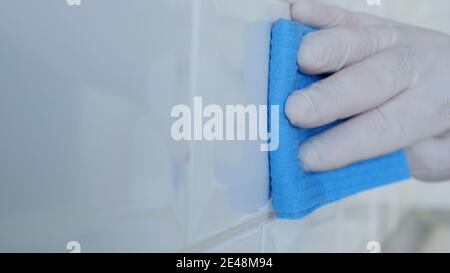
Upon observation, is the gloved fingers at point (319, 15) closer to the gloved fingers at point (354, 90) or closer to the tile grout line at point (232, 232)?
the gloved fingers at point (354, 90)

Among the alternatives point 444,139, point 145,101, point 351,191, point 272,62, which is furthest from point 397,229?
point 145,101

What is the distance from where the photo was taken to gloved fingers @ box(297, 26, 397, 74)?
369 mm

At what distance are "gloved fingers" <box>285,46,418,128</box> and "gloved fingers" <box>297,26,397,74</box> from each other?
0.01m

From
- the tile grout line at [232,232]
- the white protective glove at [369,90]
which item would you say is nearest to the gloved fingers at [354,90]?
the white protective glove at [369,90]

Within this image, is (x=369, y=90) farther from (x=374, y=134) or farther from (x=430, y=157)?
(x=430, y=157)

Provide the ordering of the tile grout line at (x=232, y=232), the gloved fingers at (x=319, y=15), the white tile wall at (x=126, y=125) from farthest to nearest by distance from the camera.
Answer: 1. the gloved fingers at (x=319, y=15)
2. the tile grout line at (x=232, y=232)
3. the white tile wall at (x=126, y=125)

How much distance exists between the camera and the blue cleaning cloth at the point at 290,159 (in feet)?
1.19

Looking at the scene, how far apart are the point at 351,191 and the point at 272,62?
0.51 ft

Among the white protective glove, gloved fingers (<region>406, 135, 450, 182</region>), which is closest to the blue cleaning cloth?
the white protective glove

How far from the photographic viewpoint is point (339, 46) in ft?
1.28

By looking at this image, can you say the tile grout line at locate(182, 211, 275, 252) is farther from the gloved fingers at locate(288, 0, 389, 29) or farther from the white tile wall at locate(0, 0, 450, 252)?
the gloved fingers at locate(288, 0, 389, 29)

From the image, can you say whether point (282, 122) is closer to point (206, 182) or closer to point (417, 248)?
point (206, 182)
